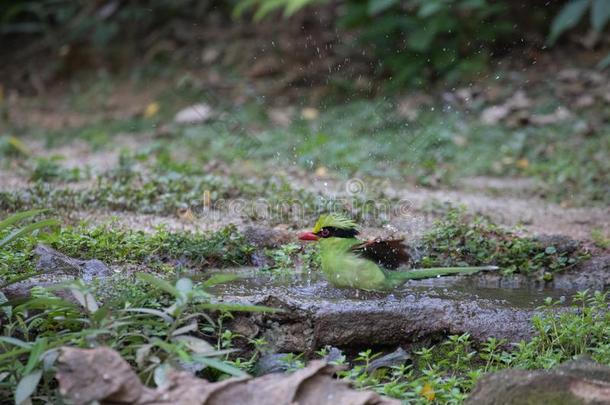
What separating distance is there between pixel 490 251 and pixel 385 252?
2.49 ft

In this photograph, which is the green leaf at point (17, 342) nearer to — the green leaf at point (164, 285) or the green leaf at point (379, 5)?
the green leaf at point (164, 285)

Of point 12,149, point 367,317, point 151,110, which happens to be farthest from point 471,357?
point 151,110

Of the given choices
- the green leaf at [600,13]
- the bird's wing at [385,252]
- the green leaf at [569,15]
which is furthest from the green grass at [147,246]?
the green leaf at [569,15]

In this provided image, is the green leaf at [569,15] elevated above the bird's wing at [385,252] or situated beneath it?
elevated above

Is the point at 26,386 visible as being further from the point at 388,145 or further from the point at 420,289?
the point at 388,145

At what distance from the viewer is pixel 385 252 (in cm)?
457

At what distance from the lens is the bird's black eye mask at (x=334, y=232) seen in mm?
4270

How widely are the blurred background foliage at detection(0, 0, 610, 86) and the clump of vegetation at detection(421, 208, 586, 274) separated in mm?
3941

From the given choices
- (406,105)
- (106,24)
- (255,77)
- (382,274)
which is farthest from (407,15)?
(382,274)

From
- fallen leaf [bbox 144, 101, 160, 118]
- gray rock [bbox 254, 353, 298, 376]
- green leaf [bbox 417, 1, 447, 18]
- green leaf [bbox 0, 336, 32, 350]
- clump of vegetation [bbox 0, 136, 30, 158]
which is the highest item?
green leaf [bbox 417, 1, 447, 18]

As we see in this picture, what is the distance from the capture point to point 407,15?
10.2 meters

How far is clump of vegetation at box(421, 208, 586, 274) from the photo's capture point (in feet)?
16.1

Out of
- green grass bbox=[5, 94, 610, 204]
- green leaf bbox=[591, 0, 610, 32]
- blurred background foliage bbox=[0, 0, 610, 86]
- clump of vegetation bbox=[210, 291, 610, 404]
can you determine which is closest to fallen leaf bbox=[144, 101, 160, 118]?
green grass bbox=[5, 94, 610, 204]

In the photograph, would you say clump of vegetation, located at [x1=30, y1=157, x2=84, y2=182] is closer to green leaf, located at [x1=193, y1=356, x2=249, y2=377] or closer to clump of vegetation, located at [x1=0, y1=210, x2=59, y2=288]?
clump of vegetation, located at [x1=0, y1=210, x2=59, y2=288]
